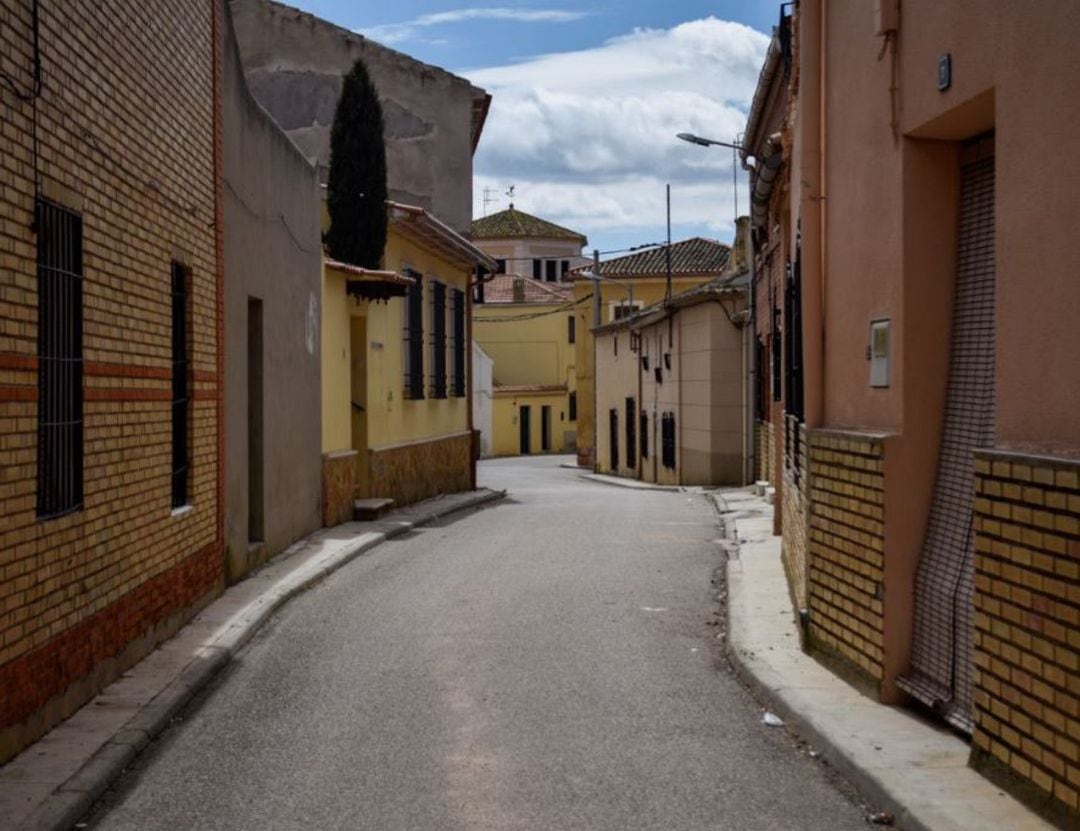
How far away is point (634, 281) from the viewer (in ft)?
184

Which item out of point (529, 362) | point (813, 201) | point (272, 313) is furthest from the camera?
point (529, 362)

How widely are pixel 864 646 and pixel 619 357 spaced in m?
34.7

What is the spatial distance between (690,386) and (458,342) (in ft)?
21.3

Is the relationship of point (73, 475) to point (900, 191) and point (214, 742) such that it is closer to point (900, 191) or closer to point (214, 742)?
point (214, 742)

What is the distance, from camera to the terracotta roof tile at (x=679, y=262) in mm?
56062

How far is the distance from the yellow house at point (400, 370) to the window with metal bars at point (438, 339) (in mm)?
23

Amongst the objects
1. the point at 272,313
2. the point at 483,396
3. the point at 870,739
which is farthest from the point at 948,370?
the point at 483,396

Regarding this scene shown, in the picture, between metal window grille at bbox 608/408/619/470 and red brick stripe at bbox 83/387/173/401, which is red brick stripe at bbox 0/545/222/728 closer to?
red brick stripe at bbox 83/387/173/401

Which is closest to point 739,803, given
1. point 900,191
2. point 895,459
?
point 895,459

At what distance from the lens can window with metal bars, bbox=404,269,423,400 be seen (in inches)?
939

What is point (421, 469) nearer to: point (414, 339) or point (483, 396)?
point (414, 339)

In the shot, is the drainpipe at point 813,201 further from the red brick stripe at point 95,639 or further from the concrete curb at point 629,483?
the concrete curb at point 629,483

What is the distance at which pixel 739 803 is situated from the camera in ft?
20.7

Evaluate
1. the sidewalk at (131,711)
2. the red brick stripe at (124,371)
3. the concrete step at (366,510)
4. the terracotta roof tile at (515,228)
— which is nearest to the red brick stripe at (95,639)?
the sidewalk at (131,711)
